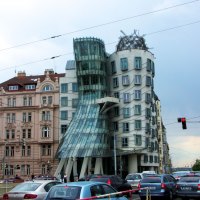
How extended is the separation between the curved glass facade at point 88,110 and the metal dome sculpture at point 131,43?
5088mm

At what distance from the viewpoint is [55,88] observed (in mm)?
84688

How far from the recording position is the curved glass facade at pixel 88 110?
71625 mm

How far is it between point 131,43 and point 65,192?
73216mm

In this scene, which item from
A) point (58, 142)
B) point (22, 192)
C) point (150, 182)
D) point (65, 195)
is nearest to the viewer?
point (65, 195)

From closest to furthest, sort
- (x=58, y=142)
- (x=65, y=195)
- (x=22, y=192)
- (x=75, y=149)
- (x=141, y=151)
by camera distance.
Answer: (x=65, y=195) < (x=22, y=192) < (x=75, y=149) < (x=141, y=151) < (x=58, y=142)

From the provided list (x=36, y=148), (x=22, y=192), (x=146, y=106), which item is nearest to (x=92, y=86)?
(x=146, y=106)

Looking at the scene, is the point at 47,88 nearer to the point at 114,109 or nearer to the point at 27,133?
the point at 27,133

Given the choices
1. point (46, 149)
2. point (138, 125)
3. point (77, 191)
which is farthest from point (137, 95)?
point (77, 191)

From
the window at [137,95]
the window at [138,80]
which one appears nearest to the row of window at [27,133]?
the window at [137,95]

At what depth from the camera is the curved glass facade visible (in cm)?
7162

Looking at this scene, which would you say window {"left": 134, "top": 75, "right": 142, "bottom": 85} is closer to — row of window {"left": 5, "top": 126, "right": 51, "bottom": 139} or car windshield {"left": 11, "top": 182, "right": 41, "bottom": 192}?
row of window {"left": 5, "top": 126, "right": 51, "bottom": 139}

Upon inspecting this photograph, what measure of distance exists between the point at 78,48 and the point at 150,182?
189ft

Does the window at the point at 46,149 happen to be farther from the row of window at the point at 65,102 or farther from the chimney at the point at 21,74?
the chimney at the point at 21,74

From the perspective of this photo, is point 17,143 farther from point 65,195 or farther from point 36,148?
point 65,195
